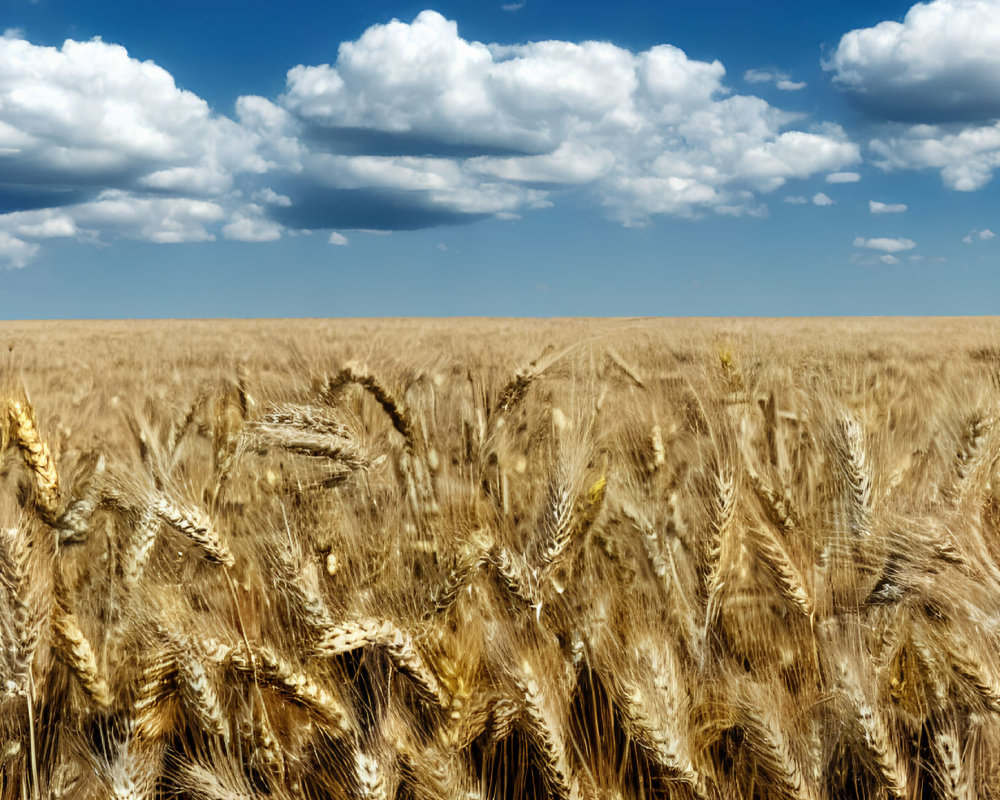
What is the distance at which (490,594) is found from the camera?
1776mm

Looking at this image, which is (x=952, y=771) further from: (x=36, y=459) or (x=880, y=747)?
(x=36, y=459)

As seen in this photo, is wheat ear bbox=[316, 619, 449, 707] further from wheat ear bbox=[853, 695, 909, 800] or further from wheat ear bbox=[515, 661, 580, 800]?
wheat ear bbox=[853, 695, 909, 800]

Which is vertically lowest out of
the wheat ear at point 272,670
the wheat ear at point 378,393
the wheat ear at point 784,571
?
the wheat ear at point 272,670

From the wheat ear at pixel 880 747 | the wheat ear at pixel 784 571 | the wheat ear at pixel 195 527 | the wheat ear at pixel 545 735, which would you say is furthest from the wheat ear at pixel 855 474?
→ the wheat ear at pixel 195 527

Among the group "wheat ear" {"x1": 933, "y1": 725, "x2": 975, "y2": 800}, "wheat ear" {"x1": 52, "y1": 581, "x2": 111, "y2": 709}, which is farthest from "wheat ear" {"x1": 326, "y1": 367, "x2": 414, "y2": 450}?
"wheat ear" {"x1": 933, "y1": 725, "x2": 975, "y2": 800}

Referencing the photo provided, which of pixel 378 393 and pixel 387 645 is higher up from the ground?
pixel 378 393

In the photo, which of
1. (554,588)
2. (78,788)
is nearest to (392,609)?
(554,588)

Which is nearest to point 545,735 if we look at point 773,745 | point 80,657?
point 773,745

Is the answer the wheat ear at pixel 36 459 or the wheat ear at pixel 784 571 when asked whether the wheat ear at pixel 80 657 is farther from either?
the wheat ear at pixel 784 571

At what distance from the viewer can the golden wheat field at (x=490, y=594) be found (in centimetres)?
172

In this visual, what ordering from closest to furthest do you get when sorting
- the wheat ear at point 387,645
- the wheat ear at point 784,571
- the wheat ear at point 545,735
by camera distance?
the wheat ear at point 387,645 → the wheat ear at point 545,735 → the wheat ear at point 784,571

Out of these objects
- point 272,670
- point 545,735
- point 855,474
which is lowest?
point 545,735

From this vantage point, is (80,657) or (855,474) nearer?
(80,657)

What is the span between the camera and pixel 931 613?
6.11 feet
